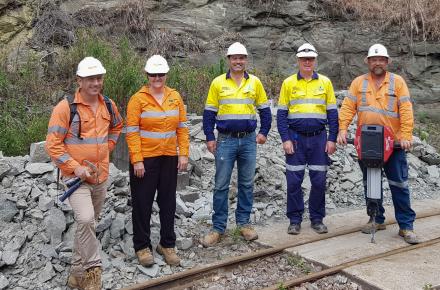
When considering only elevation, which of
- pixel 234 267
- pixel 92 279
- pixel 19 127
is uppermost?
pixel 19 127

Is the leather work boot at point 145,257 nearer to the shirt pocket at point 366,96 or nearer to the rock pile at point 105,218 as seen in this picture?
the rock pile at point 105,218

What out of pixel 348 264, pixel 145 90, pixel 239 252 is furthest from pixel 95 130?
pixel 348 264

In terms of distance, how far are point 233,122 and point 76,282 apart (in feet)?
8.25

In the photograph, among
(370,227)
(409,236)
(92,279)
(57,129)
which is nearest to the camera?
(57,129)

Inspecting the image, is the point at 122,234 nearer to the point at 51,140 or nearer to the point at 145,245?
the point at 145,245

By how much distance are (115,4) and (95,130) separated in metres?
10.4

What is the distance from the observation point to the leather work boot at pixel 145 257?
16.9 ft

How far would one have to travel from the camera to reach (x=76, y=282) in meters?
4.70

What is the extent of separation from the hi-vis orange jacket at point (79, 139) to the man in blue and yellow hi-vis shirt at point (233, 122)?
1575mm

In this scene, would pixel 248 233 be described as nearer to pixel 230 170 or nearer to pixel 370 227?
pixel 230 170

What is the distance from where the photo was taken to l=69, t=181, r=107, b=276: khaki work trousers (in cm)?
436

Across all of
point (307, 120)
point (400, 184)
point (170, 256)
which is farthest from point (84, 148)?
point (400, 184)

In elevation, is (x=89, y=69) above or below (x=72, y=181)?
above

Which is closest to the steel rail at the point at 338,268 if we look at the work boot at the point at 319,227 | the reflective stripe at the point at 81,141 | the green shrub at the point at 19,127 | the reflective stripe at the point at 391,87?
the work boot at the point at 319,227
